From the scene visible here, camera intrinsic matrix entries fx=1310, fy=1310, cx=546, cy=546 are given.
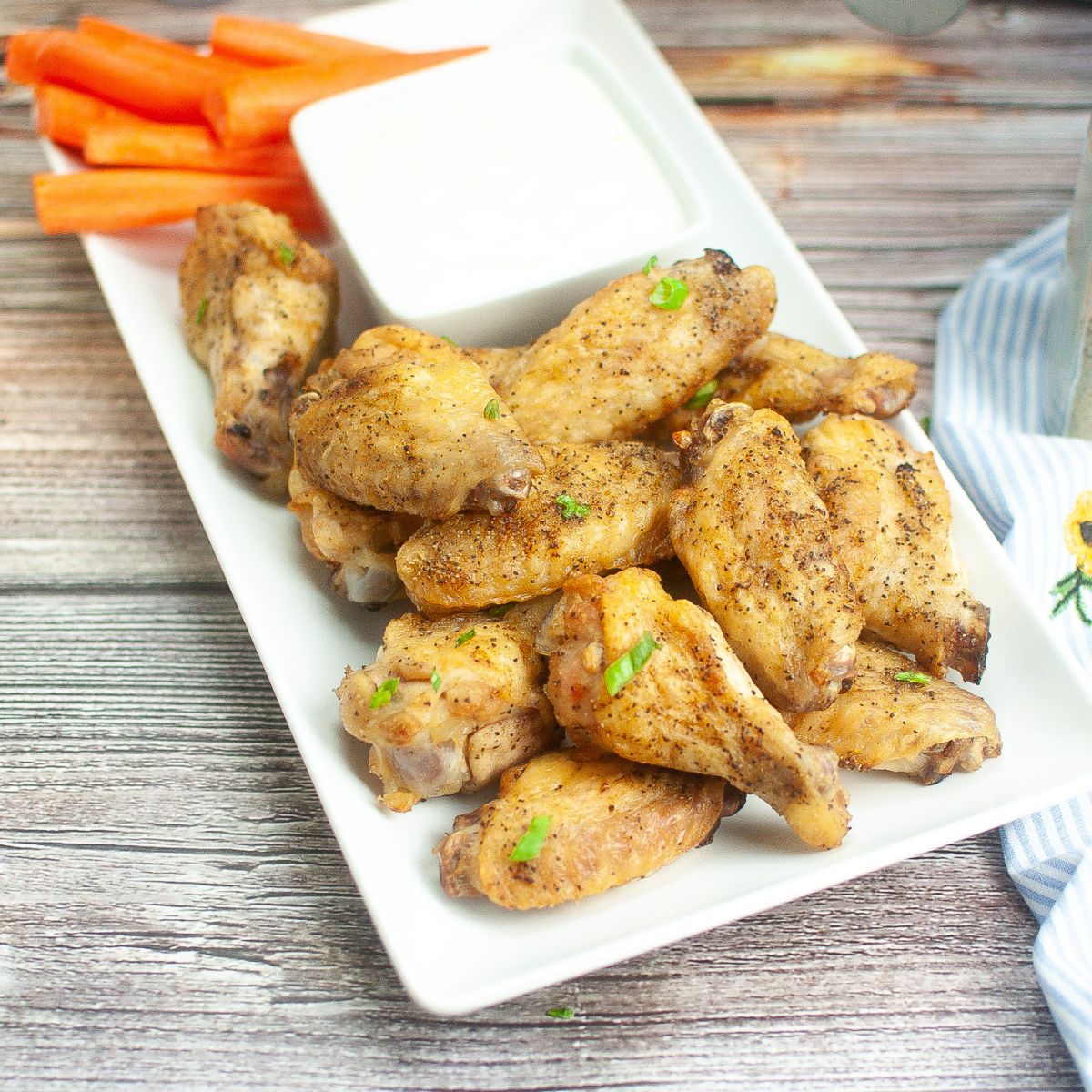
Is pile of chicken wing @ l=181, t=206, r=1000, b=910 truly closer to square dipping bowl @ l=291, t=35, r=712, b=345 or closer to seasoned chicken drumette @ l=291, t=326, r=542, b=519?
seasoned chicken drumette @ l=291, t=326, r=542, b=519

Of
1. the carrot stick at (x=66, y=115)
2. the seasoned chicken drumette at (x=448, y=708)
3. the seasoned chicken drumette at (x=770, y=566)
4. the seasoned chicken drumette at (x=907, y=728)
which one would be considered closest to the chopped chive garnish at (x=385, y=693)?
the seasoned chicken drumette at (x=448, y=708)

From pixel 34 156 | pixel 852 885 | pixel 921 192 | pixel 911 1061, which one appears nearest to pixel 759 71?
pixel 921 192

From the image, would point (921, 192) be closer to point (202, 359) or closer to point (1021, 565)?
point (1021, 565)

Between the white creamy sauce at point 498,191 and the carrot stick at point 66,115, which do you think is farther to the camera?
the carrot stick at point 66,115

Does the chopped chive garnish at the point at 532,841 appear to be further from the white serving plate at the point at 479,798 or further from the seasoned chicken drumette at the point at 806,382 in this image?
the seasoned chicken drumette at the point at 806,382

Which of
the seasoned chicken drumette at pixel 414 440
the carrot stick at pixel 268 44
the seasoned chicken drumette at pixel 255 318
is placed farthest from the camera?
the carrot stick at pixel 268 44

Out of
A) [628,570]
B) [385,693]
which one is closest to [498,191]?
[628,570]
